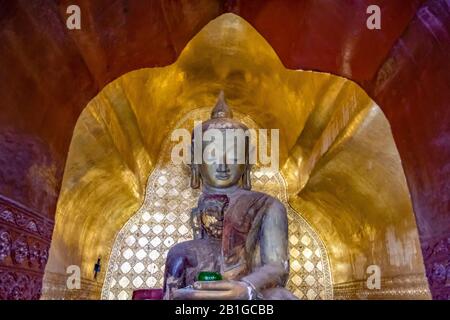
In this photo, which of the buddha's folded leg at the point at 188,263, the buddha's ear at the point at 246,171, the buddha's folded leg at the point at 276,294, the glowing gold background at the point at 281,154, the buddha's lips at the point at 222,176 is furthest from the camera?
the glowing gold background at the point at 281,154

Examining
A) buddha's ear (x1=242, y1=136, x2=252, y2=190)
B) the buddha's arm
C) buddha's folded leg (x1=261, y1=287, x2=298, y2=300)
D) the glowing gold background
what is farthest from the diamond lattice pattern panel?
buddha's folded leg (x1=261, y1=287, x2=298, y2=300)

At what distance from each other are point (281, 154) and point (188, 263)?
152 inches

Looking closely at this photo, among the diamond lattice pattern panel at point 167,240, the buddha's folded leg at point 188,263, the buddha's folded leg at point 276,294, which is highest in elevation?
the diamond lattice pattern panel at point 167,240

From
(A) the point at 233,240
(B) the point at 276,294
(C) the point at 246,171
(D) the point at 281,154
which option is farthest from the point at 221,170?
(D) the point at 281,154

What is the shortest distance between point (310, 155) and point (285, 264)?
2.98 m

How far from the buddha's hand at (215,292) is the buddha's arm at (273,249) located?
19 centimetres

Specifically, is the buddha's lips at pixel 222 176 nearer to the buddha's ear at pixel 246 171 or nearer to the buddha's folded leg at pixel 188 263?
the buddha's ear at pixel 246 171

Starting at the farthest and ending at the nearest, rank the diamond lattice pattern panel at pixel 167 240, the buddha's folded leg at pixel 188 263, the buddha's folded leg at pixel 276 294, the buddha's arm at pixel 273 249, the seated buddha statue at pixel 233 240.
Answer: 1. the diamond lattice pattern panel at pixel 167 240
2. the buddha's folded leg at pixel 188 263
3. the seated buddha statue at pixel 233 240
4. the buddha's arm at pixel 273 249
5. the buddha's folded leg at pixel 276 294

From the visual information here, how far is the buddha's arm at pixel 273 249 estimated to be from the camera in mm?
2398

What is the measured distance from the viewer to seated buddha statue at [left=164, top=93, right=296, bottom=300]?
2.52 metres

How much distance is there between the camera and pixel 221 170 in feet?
10.2

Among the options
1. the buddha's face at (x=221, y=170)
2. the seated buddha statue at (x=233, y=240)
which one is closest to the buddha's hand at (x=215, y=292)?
the seated buddha statue at (x=233, y=240)
